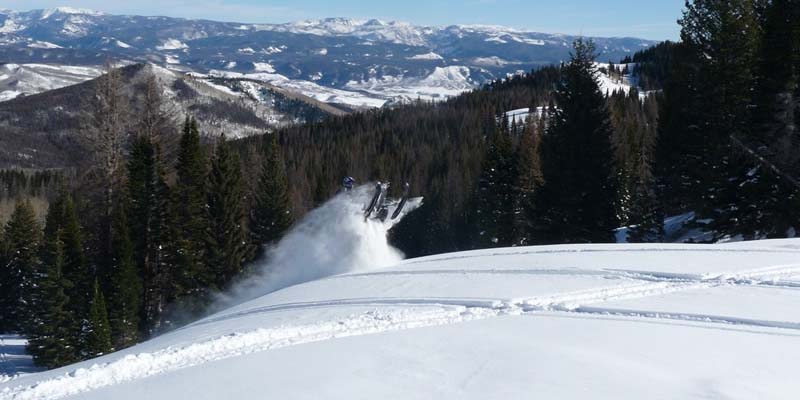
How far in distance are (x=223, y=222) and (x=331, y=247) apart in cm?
1109

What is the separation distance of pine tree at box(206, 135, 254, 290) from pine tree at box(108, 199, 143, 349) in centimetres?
423

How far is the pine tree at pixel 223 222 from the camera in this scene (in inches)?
1144

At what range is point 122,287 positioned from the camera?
25.0m

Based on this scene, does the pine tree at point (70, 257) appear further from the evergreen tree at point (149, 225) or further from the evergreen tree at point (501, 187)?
the evergreen tree at point (501, 187)

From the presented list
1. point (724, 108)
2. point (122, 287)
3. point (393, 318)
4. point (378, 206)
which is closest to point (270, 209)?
point (122, 287)

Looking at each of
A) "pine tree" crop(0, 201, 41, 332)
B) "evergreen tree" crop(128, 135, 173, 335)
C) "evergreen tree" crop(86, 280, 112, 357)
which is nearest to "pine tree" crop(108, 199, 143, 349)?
"evergreen tree" crop(128, 135, 173, 335)

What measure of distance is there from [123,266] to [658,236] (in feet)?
76.6

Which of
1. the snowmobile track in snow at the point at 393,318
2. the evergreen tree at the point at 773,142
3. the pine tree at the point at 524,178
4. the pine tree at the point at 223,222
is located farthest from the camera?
the pine tree at the point at 524,178

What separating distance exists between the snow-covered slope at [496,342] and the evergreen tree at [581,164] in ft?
38.2

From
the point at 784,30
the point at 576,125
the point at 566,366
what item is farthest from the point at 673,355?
the point at 784,30

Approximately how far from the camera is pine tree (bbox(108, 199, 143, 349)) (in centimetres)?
2484

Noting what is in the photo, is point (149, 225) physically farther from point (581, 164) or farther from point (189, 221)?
point (581, 164)

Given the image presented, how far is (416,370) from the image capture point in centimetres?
657

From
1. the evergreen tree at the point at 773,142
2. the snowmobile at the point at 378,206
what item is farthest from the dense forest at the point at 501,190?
the snowmobile at the point at 378,206
